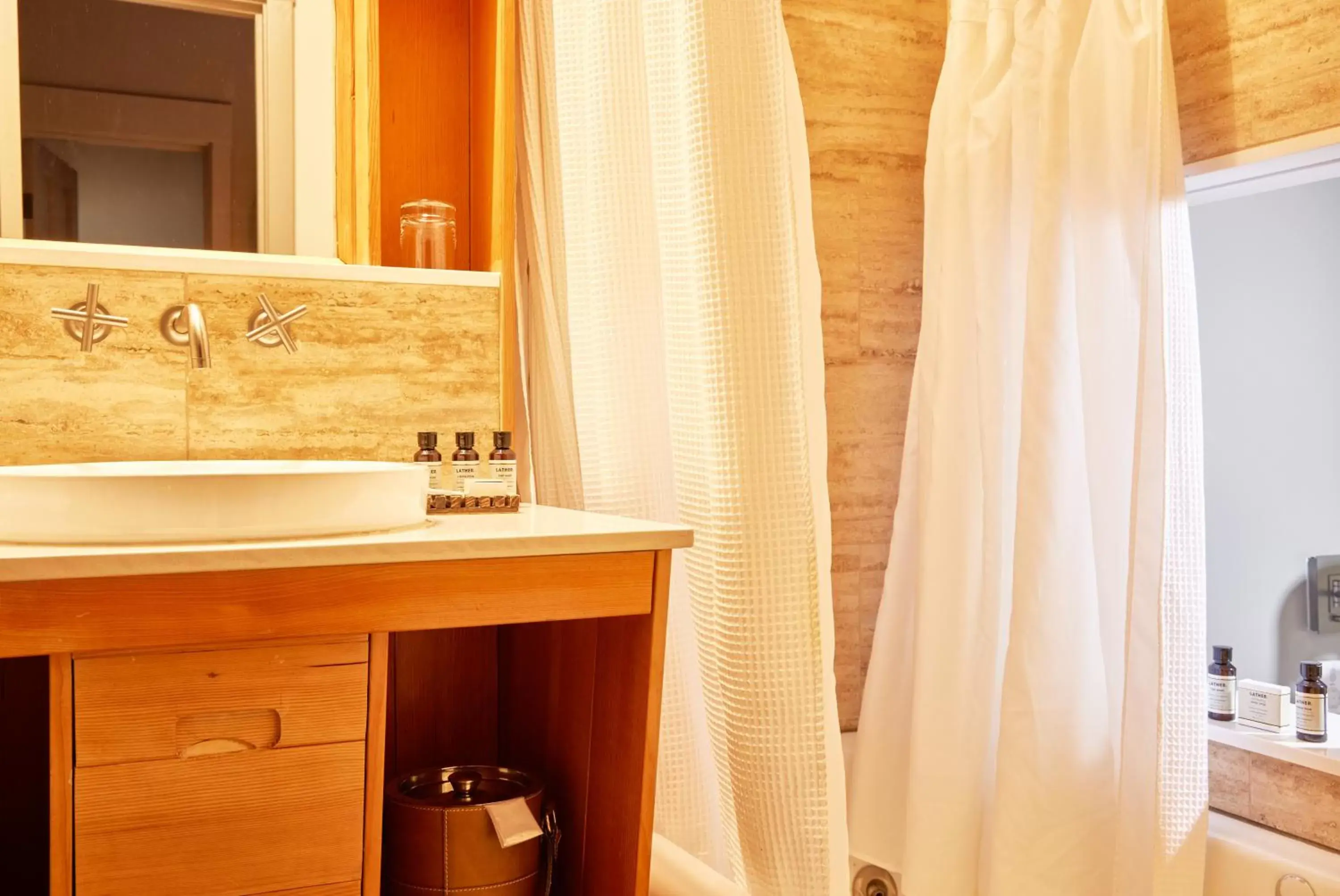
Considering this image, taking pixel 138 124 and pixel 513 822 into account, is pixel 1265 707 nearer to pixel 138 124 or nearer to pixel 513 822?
pixel 513 822

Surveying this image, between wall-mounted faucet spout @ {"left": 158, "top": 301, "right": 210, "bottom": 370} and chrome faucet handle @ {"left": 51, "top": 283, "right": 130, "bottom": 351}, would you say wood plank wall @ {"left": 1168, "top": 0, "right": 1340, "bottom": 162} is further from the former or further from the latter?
chrome faucet handle @ {"left": 51, "top": 283, "right": 130, "bottom": 351}

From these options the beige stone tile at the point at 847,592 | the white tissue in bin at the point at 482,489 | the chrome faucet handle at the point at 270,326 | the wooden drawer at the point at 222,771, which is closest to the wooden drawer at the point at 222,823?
the wooden drawer at the point at 222,771

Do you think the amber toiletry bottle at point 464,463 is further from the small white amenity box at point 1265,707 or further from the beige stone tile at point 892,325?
the small white amenity box at point 1265,707

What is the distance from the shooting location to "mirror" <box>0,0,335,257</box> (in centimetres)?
148

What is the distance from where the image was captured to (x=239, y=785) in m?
1.08

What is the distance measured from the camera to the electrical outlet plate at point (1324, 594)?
6.01ft

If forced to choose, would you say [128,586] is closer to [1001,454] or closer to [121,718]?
[121,718]

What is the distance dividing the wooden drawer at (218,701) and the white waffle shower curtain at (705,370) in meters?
0.45

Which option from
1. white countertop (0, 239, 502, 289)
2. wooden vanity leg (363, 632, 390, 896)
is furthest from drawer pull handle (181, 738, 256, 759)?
white countertop (0, 239, 502, 289)

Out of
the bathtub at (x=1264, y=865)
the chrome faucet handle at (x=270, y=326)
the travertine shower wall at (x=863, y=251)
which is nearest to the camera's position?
the chrome faucet handle at (x=270, y=326)

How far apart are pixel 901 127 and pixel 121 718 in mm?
1842

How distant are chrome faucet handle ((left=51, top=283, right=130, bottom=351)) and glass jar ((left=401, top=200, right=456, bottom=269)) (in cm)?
41

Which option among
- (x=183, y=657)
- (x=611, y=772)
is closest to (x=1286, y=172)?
(x=611, y=772)

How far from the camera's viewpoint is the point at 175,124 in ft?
5.09
